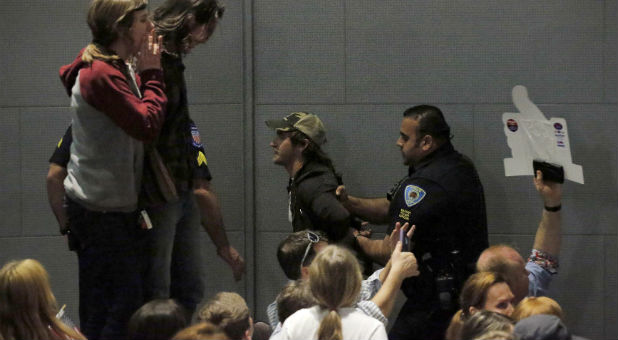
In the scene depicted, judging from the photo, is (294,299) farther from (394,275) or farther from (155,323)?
(155,323)

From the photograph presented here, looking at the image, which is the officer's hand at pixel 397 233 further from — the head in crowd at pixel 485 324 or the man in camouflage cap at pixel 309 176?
the head in crowd at pixel 485 324

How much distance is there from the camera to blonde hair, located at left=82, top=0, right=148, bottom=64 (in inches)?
137

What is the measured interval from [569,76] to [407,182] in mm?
1092

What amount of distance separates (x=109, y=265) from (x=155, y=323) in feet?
1.16

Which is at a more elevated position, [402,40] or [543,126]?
[402,40]

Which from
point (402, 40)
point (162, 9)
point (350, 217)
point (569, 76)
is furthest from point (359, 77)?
point (162, 9)

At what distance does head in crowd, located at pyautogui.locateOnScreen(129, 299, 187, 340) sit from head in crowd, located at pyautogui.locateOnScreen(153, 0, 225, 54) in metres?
1.04

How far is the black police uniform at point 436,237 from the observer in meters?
4.21

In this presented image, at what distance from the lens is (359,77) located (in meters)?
4.84

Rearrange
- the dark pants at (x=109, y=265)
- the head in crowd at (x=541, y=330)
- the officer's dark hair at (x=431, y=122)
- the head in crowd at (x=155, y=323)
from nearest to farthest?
the head in crowd at (x=541, y=330) < the head in crowd at (x=155, y=323) < the dark pants at (x=109, y=265) < the officer's dark hair at (x=431, y=122)

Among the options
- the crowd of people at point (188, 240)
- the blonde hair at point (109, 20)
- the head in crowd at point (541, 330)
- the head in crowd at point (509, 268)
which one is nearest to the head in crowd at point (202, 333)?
the crowd of people at point (188, 240)

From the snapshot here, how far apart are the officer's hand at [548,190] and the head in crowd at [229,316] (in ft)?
5.55

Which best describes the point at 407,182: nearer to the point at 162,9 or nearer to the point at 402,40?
the point at 402,40

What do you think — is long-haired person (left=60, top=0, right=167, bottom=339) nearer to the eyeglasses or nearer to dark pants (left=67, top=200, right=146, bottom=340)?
dark pants (left=67, top=200, right=146, bottom=340)
